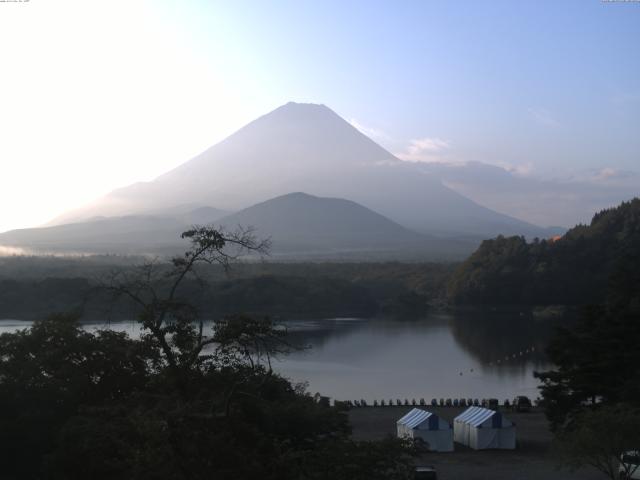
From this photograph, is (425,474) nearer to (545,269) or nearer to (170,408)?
(170,408)

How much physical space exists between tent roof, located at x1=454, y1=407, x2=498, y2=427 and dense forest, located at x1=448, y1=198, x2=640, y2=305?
81.3 ft

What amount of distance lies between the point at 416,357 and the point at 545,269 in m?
17.6

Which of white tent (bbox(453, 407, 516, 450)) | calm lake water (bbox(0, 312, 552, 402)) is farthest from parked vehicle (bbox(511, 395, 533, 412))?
white tent (bbox(453, 407, 516, 450))

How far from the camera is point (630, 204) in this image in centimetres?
4431

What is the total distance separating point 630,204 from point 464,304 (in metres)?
13.0

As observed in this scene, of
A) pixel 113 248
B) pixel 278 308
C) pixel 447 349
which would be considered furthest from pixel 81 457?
pixel 113 248

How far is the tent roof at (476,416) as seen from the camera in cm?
1041

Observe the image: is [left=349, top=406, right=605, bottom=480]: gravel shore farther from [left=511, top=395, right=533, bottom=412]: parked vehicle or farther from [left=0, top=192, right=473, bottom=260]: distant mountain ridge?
[left=0, top=192, right=473, bottom=260]: distant mountain ridge

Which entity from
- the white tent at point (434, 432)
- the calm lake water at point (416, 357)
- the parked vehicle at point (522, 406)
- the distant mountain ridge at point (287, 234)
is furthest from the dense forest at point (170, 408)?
the distant mountain ridge at point (287, 234)

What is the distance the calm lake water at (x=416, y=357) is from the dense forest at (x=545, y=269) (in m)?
5.71

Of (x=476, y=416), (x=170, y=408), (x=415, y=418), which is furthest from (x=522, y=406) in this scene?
(x=170, y=408)

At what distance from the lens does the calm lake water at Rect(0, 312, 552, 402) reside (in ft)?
54.6

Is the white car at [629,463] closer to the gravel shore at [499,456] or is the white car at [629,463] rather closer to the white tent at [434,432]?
Result: the gravel shore at [499,456]

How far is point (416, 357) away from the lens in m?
21.0
